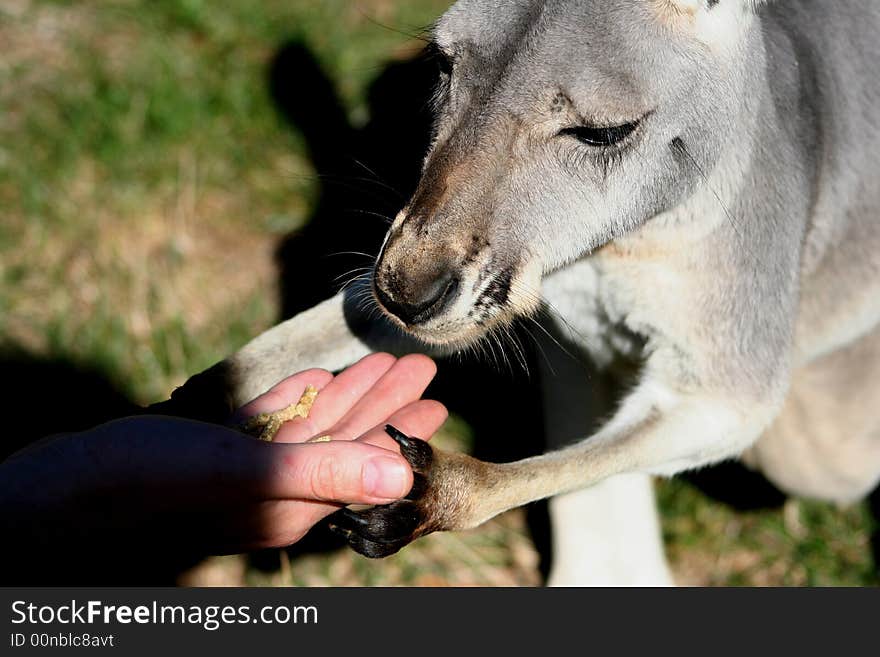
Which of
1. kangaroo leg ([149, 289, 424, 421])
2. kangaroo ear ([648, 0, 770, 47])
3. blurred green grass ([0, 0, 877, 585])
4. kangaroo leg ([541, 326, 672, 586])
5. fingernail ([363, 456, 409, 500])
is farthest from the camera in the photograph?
blurred green grass ([0, 0, 877, 585])

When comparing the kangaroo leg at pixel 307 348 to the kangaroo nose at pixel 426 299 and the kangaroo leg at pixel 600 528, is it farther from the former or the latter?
the kangaroo leg at pixel 600 528

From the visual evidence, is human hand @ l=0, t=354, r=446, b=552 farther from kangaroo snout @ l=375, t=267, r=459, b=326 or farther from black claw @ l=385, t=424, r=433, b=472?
kangaroo snout @ l=375, t=267, r=459, b=326

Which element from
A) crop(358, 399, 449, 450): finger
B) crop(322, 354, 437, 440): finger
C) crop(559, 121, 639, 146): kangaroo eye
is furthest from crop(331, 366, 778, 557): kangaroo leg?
crop(559, 121, 639, 146): kangaroo eye

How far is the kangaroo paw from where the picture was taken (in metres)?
2.16

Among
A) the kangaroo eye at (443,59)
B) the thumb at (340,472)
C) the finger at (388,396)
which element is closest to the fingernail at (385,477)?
the thumb at (340,472)

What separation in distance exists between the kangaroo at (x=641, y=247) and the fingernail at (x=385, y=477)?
0.05 meters

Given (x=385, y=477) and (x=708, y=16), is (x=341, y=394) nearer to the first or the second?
(x=385, y=477)

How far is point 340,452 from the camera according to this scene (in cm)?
212

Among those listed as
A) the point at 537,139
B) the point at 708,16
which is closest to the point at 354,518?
the point at 537,139

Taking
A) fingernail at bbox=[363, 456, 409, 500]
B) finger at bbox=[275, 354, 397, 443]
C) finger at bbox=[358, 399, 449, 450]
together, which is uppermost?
finger at bbox=[275, 354, 397, 443]

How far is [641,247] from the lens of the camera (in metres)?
2.49

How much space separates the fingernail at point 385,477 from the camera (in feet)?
6.88

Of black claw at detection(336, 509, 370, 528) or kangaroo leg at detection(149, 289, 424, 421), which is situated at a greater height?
kangaroo leg at detection(149, 289, 424, 421)

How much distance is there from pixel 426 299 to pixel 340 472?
0.35 m
